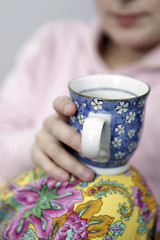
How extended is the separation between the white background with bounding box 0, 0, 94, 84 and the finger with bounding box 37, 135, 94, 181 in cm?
87

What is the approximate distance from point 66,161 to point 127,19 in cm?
42

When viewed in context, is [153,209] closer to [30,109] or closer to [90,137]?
[90,137]

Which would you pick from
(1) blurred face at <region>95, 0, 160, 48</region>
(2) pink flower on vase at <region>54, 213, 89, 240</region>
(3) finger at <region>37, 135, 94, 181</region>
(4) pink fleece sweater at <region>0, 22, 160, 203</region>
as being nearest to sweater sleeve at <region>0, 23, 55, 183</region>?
(4) pink fleece sweater at <region>0, 22, 160, 203</region>

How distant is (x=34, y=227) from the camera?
0.42m

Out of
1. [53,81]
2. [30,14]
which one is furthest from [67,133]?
[30,14]

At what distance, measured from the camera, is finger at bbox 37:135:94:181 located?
1.45ft

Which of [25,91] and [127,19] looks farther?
[25,91]

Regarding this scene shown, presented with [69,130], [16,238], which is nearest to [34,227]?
[16,238]

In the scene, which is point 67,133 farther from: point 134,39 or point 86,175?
point 134,39

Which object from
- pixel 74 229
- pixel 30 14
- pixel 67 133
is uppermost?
pixel 30 14

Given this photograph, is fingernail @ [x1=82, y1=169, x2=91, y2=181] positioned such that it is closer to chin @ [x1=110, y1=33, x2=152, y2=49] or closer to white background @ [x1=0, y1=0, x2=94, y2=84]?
chin @ [x1=110, y1=33, x2=152, y2=49]

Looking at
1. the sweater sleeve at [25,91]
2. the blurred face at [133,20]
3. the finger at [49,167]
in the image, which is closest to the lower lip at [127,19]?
the blurred face at [133,20]

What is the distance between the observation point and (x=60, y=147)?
0.50m

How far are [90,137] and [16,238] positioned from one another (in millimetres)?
183
